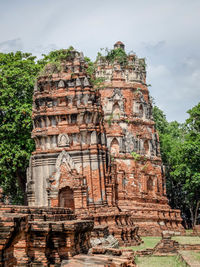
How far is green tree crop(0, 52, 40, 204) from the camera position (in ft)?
85.2

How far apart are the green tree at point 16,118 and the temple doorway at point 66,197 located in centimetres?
669

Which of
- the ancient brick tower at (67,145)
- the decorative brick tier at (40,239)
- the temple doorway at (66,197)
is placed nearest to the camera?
the decorative brick tier at (40,239)

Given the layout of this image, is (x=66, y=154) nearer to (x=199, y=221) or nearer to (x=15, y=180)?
(x=15, y=180)

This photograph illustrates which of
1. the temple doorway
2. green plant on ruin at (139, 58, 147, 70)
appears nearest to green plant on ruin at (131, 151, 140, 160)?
green plant on ruin at (139, 58, 147, 70)

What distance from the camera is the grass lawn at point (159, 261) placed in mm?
13477

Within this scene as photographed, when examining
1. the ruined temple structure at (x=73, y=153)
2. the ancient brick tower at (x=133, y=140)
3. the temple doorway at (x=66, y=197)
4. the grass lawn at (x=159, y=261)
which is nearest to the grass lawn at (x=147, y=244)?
the ruined temple structure at (x=73, y=153)

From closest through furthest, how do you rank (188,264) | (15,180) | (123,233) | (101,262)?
(101,262), (188,264), (123,233), (15,180)

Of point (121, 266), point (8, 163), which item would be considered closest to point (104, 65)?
point (8, 163)

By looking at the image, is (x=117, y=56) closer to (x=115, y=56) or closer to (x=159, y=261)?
(x=115, y=56)

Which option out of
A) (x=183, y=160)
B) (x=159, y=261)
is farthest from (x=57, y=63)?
(x=183, y=160)

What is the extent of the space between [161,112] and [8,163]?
833 inches

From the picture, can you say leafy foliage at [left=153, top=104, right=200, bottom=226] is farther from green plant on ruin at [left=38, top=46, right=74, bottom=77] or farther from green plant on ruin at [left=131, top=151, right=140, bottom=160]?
green plant on ruin at [left=38, top=46, right=74, bottom=77]

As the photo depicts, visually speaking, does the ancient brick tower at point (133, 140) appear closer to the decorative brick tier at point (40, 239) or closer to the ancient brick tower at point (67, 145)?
the ancient brick tower at point (67, 145)

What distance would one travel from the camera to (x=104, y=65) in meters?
32.3
